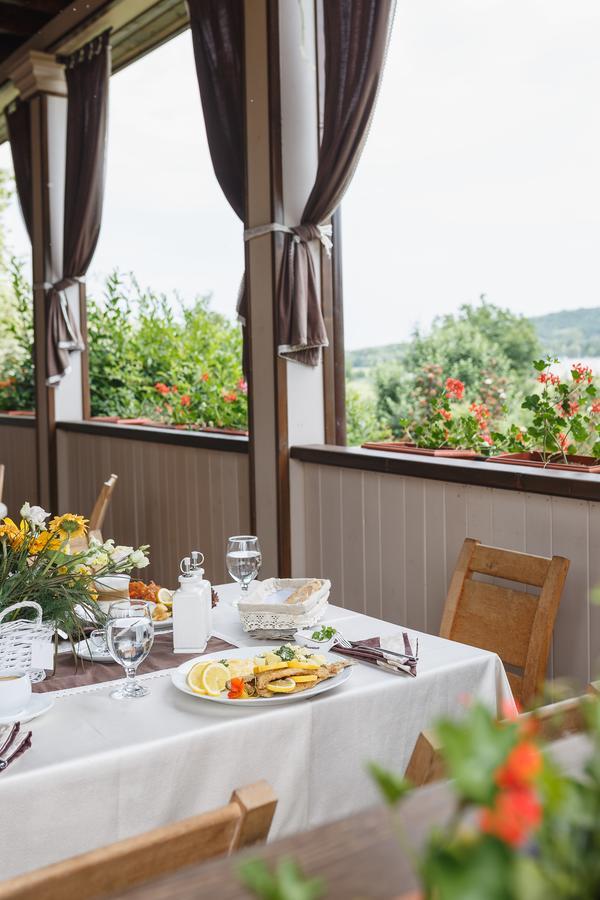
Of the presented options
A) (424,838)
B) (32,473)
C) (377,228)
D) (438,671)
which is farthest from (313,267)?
(32,473)

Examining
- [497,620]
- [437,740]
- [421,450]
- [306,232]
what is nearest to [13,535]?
[437,740]

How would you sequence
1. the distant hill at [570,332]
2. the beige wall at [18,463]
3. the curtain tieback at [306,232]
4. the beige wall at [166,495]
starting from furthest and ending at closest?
the beige wall at [18,463], the beige wall at [166,495], the curtain tieback at [306,232], the distant hill at [570,332]

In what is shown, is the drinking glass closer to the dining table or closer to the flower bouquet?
the flower bouquet

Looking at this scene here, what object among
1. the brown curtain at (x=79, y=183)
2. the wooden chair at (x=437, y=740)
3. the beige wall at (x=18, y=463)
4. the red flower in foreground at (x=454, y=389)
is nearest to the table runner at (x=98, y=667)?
the wooden chair at (x=437, y=740)

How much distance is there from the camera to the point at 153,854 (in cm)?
94

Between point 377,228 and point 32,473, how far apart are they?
357cm

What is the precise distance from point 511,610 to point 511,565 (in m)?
0.11

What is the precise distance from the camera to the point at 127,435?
16.6 ft

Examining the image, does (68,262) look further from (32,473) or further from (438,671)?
(438,671)

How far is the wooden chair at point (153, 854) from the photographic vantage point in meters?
0.88

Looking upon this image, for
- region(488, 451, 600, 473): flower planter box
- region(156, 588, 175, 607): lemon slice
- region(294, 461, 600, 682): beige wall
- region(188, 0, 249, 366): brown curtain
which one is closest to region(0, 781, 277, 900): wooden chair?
region(156, 588, 175, 607): lemon slice

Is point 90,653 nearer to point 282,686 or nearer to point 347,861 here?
point 282,686

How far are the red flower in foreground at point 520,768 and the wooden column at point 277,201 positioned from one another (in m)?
3.19

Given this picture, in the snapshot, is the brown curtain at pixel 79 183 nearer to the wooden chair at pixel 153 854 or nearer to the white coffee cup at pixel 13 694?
the white coffee cup at pixel 13 694
